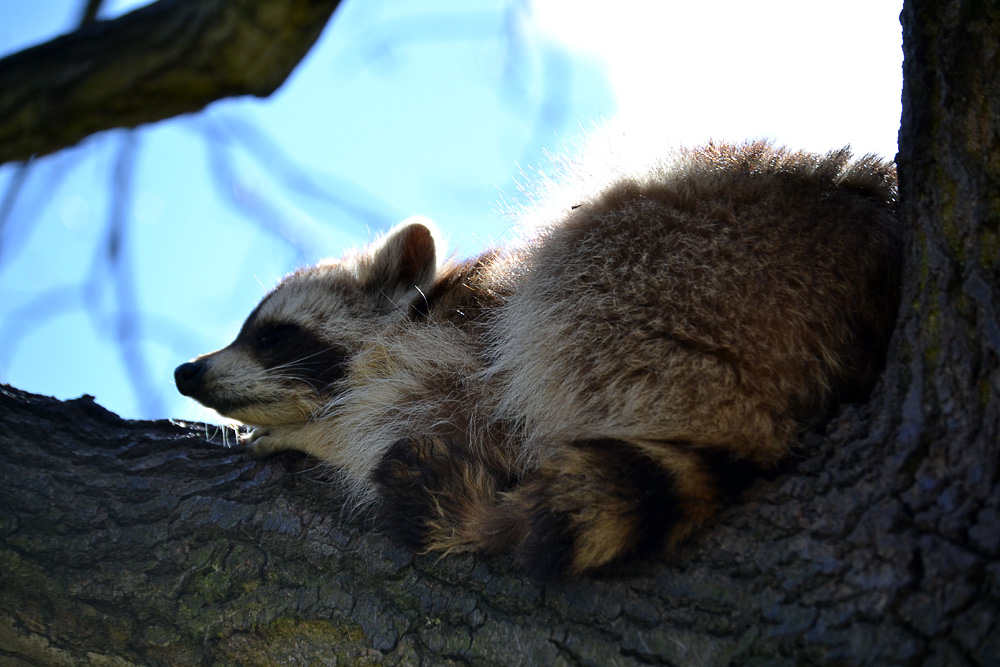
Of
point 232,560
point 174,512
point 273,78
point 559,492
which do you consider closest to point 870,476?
point 559,492

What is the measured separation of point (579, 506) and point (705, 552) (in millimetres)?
380

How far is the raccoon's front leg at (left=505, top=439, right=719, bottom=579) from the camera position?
211 centimetres

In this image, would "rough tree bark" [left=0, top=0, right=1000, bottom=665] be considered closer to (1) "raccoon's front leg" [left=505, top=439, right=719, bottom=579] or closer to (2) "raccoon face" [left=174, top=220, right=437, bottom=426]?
(1) "raccoon's front leg" [left=505, top=439, right=719, bottom=579]

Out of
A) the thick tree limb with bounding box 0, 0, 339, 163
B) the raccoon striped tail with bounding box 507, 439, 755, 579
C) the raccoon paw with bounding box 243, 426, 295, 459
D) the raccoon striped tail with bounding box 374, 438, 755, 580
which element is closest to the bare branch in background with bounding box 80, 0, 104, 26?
the thick tree limb with bounding box 0, 0, 339, 163

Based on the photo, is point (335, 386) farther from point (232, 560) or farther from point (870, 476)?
point (870, 476)

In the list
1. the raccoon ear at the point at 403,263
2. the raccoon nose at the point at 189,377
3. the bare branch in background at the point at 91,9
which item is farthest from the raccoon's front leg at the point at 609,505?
the bare branch in background at the point at 91,9

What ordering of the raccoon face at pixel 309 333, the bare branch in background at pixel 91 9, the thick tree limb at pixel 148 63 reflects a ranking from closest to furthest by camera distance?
the thick tree limb at pixel 148 63
the raccoon face at pixel 309 333
the bare branch in background at pixel 91 9

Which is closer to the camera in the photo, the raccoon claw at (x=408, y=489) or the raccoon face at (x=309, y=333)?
the raccoon claw at (x=408, y=489)

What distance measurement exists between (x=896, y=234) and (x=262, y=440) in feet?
8.84

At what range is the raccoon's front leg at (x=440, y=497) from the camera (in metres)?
2.37

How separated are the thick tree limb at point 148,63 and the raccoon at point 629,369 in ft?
4.34

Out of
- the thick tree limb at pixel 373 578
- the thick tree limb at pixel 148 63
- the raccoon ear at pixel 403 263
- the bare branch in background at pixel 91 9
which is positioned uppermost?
the bare branch in background at pixel 91 9

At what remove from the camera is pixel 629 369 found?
2.58 meters

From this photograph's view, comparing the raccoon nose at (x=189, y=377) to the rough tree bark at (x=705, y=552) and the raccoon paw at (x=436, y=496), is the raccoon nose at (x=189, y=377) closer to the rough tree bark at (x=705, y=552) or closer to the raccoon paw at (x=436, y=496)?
the rough tree bark at (x=705, y=552)
